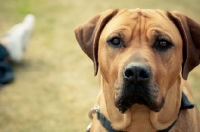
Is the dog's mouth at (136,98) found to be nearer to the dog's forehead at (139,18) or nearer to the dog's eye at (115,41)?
the dog's eye at (115,41)

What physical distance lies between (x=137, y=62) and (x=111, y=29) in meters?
0.42

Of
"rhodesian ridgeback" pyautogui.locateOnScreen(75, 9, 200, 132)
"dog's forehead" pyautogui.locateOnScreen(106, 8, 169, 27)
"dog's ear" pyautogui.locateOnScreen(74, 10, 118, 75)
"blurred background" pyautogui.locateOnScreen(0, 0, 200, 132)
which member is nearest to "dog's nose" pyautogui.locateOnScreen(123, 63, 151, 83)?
"rhodesian ridgeback" pyautogui.locateOnScreen(75, 9, 200, 132)

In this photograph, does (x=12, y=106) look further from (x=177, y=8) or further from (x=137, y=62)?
(x=177, y=8)

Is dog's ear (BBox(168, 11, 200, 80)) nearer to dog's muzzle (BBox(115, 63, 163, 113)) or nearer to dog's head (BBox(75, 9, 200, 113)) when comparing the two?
dog's head (BBox(75, 9, 200, 113))

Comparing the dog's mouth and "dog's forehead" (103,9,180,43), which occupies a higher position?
"dog's forehead" (103,9,180,43)

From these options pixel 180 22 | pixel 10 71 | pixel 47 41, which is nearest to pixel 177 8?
pixel 47 41

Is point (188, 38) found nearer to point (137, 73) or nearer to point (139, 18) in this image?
point (139, 18)

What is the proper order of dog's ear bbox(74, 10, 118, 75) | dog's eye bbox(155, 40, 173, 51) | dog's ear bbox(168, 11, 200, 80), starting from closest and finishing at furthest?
dog's eye bbox(155, 40, 173, 51) → dog's ear bbox(168, 11, 200, 80) → dog's ear bbox(74, 10, 118, 75)

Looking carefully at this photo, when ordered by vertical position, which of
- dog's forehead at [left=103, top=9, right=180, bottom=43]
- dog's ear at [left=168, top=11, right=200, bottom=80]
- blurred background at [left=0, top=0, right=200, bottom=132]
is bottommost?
blurred background at [left=0, top=0, right=200, bottom=132]

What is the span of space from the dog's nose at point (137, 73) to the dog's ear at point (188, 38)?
497 millimetres

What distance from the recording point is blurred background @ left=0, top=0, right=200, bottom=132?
4309 mm

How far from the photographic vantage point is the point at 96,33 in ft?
9.52

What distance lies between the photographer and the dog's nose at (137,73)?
2.43 metres

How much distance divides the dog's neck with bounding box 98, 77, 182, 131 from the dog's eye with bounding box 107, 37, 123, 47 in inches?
12.2
